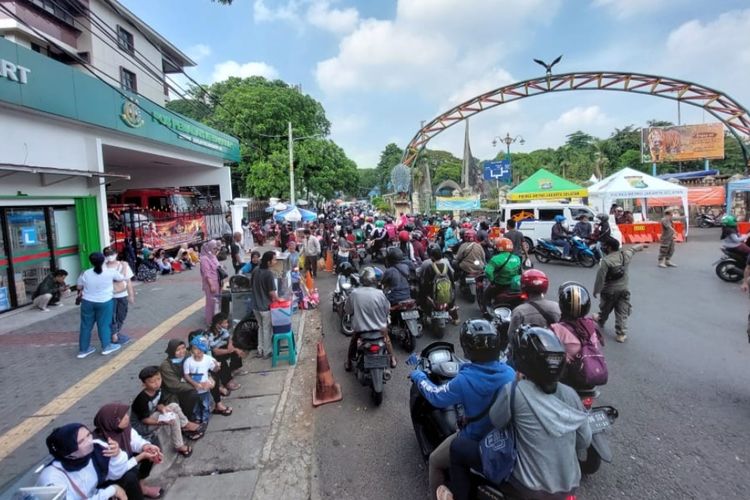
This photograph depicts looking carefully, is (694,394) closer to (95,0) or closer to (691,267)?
(691,267)

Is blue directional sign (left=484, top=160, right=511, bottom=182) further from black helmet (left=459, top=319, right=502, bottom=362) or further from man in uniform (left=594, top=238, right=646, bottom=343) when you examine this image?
black helmet (left=459, top=319, right=502, bottom=362)

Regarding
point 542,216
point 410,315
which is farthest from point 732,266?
point 410,315

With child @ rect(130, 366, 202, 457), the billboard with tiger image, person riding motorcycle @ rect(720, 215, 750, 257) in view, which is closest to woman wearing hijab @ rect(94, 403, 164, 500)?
child @ rect(130, 366, 202, 457)

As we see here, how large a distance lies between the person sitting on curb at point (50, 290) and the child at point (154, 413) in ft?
22.7

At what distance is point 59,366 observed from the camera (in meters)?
5.54

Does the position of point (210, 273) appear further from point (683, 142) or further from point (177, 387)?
point (683, 142)

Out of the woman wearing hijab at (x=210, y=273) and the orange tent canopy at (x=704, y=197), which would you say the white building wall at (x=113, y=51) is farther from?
the orange tent canopy at (x=704, y=197)

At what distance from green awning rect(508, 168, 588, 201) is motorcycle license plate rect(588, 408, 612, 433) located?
1670cm

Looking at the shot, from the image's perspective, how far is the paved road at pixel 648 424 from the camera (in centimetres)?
303

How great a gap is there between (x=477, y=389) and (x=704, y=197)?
28.9 metres

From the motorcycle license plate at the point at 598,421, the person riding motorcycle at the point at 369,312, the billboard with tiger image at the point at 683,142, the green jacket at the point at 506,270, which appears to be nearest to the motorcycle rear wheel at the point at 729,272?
the green jacket at the point at 506,270

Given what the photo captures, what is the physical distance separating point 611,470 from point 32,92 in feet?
36.6

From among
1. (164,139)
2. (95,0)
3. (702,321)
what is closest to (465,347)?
(702,321)

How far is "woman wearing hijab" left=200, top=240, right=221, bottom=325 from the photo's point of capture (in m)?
6.39
